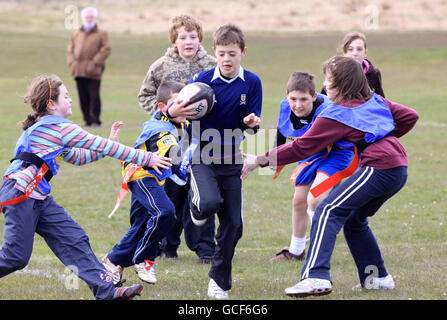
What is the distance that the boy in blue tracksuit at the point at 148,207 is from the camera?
620cm

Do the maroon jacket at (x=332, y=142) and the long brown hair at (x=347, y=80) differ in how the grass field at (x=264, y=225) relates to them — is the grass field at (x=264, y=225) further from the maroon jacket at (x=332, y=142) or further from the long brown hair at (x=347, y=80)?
the long brown hair at (x=347, y=80)

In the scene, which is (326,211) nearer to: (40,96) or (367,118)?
(367,118)

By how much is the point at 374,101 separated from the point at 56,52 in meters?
32.5

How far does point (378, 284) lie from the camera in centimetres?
595

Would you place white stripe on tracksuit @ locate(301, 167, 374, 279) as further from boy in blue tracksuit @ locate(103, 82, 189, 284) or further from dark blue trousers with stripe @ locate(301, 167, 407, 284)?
boy in blue tracksuit @ locate(103, 82, 189, 284)

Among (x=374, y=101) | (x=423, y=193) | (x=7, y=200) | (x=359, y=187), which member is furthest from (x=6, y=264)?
(x=423, y=193)

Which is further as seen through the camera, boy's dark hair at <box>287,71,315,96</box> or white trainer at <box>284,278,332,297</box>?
boy's dark hair at <box>287,71,315,96</box>

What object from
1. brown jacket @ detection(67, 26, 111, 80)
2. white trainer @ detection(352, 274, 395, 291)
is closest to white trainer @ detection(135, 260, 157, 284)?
white trainer @ detection(352, 274, 395, 291)

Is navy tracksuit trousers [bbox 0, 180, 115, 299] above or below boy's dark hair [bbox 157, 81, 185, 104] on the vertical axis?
below

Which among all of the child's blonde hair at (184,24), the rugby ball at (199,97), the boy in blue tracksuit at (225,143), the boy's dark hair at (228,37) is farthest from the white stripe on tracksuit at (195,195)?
the child's blonde hair at (184,24)

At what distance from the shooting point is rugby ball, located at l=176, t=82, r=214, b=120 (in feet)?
18.6

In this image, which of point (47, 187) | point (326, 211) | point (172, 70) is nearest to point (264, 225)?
point (172, 70)

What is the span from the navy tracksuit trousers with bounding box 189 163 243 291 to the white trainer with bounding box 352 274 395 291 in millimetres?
1108

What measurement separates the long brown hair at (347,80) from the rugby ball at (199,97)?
3.13 ft
